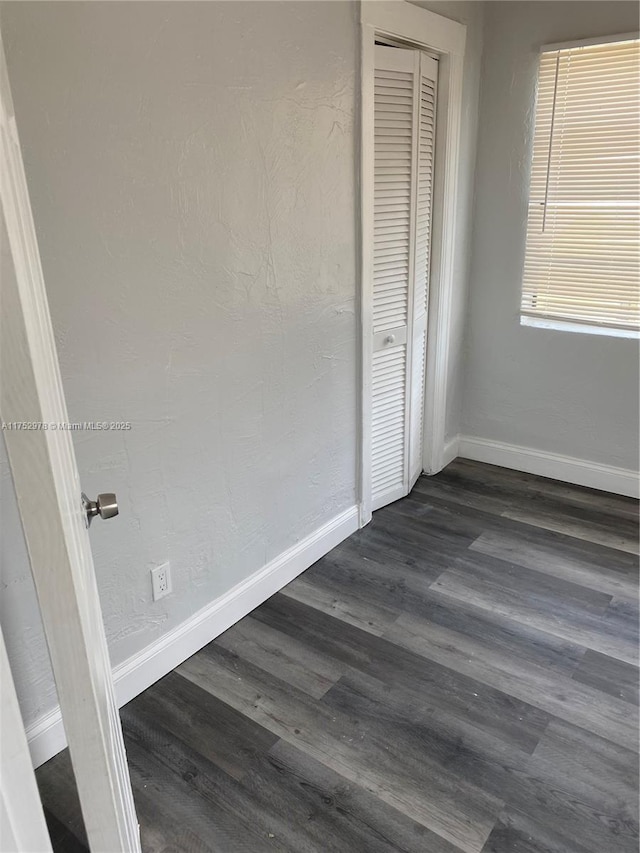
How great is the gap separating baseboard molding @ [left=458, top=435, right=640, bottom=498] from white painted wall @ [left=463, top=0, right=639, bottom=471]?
1.3 inches

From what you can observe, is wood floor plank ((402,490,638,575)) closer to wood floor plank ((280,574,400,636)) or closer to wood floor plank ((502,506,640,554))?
wood floor plank ((502,506,640,554))

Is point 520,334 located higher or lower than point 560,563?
higher

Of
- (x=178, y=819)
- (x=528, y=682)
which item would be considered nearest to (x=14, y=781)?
(x=178, y=819)

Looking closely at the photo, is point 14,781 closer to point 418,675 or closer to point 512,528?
point 418,675

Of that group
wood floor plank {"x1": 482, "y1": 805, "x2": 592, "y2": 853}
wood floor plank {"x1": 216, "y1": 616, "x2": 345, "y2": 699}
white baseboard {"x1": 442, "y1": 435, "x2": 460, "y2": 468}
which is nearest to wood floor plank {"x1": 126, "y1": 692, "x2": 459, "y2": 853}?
wood floor plank {"x1": 482, "y1": 805, "x2": 592, "y2": 853}

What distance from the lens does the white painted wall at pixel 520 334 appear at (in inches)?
112

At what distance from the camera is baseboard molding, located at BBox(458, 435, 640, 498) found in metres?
3.14

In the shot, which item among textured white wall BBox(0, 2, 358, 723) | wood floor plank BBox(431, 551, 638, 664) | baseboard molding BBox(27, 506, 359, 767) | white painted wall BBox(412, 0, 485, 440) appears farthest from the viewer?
white painted wall BBox(412, 0, 485, 440)

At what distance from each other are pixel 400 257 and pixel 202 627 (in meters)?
1.68

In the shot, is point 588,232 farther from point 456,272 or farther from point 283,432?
point 283,432

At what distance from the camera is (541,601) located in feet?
7.73

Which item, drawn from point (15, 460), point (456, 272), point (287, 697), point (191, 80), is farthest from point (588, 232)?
point (15, 460)

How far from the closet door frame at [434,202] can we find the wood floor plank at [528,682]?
74cm

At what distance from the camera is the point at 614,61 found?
2676mm
